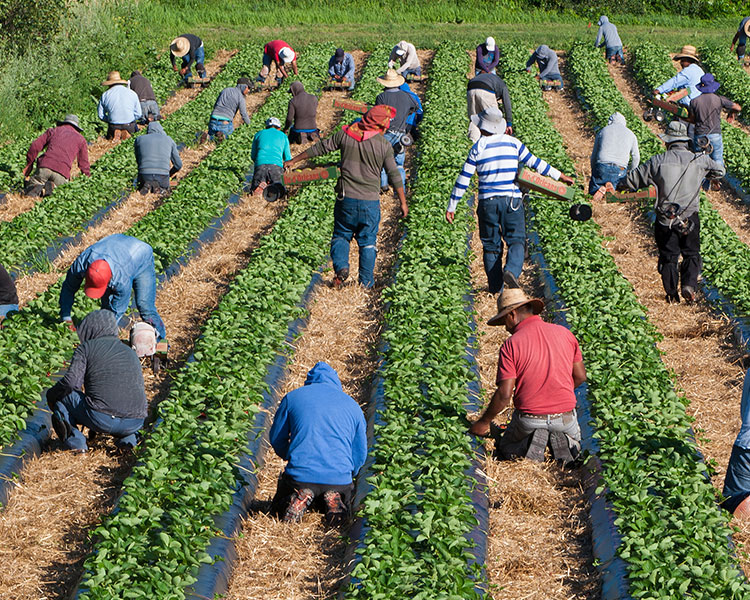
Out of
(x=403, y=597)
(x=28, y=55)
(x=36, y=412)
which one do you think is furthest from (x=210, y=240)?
(x=28, y=55)

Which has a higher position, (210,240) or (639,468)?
(639,468)

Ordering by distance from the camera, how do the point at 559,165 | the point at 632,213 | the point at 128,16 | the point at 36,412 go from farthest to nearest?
the point at 128,16 → the point at 559,165 → the point at 632,213 → the point at 36,412

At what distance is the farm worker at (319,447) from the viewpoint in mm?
7703

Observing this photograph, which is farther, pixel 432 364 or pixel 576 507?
pixel 432 364

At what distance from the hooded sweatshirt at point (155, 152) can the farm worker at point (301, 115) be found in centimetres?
299

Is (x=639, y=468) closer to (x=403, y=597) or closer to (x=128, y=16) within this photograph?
(x=403, y=597)

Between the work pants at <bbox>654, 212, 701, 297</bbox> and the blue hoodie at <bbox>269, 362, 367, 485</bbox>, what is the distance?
6.23 metres

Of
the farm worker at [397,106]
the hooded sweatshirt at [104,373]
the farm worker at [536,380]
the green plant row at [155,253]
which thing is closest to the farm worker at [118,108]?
the green plant row at [155,253]

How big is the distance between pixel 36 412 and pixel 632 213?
36.3 feet

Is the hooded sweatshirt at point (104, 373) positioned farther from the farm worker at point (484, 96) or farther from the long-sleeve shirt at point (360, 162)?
the farm worker at point (484, 96)

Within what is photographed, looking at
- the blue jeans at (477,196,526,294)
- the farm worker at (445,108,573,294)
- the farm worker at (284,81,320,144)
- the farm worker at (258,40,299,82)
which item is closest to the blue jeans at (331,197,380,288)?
the farm worker at (445,108,573,294)

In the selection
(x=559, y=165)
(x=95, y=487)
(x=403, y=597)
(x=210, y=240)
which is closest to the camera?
(x=403, y=597)

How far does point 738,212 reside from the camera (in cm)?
1719

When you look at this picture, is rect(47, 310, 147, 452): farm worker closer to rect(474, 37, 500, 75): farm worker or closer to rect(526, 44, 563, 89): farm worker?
rect(474, 37, 500, 75): farm worker
